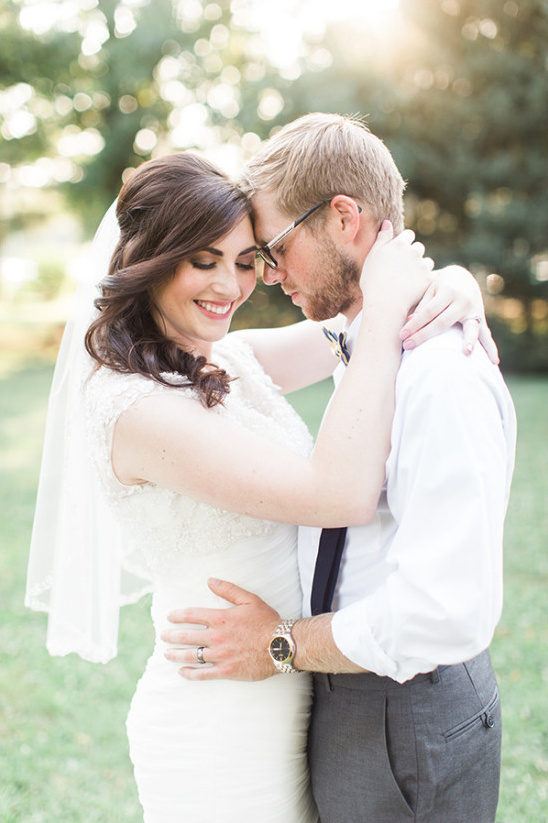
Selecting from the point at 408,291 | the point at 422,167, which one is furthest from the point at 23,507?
the point at 422,167

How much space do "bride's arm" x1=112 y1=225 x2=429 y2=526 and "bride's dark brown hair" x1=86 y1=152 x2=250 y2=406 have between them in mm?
191

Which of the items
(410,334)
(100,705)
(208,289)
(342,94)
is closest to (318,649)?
(410,334)

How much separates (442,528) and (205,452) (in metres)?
0.66

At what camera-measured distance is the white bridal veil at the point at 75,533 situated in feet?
8.27

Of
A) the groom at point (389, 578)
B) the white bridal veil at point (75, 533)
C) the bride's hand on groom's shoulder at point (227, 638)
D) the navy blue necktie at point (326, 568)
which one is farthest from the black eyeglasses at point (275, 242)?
the bride's hand on groom's shoulder at point (227, 638)

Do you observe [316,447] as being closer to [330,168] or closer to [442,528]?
[442,528]

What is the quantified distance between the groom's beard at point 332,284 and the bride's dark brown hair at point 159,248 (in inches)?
12.0

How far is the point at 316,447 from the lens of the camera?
1.88 m

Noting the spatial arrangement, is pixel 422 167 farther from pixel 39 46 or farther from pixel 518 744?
pixel 518 744

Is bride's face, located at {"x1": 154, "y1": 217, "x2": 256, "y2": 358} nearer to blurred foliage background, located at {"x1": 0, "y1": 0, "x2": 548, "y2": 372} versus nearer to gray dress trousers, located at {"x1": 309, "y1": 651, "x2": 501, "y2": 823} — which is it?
gray dress trousers, located at {"x1": 309, "y1": 651, "x2": 501, "y2": 823}

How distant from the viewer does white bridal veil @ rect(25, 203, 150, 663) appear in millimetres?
2521

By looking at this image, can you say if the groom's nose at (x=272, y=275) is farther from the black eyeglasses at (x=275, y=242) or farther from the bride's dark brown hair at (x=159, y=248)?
the bride's dark brown hair at (x=159, y=248)

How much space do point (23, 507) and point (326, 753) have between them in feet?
24.1

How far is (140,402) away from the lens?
6.54 ft
